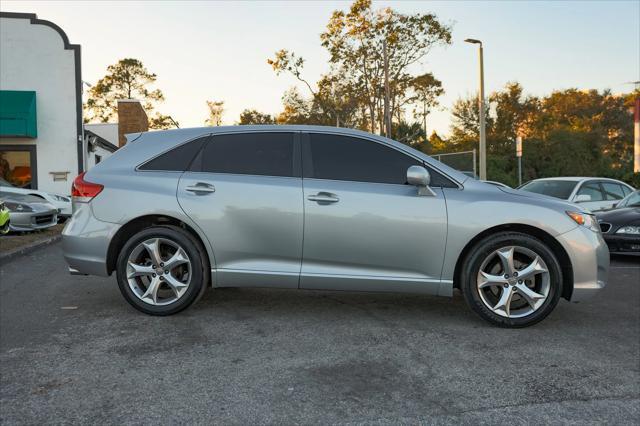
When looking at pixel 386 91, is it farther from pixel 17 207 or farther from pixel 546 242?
pixel 546 242

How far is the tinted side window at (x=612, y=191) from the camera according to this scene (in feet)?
39.0

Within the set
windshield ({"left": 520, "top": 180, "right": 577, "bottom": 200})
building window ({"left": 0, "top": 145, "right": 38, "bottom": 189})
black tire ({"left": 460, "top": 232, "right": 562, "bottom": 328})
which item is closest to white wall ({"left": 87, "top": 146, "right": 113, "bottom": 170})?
building window ({"left": 0, "top": 145, "right": 38, "bottom": 189})

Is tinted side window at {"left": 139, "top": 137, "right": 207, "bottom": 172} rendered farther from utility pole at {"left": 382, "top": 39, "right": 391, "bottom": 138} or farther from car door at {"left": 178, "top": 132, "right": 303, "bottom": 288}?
utility pole at {"left": 382, "top": 39, "right": 391, "bottom": 138}

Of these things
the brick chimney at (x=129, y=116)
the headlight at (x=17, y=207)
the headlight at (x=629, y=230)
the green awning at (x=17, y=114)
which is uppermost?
the brick chimney at (x=129, y=116)

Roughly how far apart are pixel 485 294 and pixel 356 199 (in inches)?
52.1

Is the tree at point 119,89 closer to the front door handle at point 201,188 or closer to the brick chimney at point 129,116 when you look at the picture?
the brick chimney at point 129,116

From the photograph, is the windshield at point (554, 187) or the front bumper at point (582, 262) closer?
the front bumper at point (582, 262)

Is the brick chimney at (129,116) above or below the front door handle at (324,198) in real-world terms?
above

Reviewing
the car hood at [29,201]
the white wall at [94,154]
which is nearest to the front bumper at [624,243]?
the car hood at [29,201]

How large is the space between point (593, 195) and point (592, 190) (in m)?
0.11

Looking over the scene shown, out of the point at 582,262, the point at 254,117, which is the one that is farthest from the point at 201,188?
the point at 254,117

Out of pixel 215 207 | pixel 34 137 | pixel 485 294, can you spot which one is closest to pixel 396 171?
pixel 485 294

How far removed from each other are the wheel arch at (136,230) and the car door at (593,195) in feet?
29.3

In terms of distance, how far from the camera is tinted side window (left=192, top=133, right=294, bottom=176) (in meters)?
4.93
